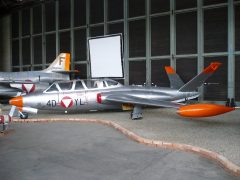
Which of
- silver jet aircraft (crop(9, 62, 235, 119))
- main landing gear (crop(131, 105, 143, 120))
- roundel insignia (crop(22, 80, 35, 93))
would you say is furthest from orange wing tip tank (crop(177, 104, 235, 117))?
roundel insignia (crop(22, 80, 35, 93))

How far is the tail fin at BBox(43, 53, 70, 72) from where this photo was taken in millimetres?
13789

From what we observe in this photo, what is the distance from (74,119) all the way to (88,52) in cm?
700

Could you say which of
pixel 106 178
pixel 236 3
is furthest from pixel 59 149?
pixel 236 3

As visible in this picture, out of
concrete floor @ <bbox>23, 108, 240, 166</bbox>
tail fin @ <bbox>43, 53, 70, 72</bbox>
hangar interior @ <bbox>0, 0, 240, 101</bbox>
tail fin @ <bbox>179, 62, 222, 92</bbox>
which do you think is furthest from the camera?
tail fin @ <bbox>43, 53, 70, 72</bbox>

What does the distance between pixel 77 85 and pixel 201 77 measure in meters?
4.06

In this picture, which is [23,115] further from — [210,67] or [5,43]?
[5,43]

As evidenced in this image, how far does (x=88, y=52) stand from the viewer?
13766 millimetres

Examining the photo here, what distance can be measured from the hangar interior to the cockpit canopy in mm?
3868

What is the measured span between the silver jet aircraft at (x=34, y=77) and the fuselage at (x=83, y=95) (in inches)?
195

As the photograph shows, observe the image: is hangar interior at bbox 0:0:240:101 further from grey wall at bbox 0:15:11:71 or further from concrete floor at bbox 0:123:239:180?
concrete floor at bbox 0:123:239:180

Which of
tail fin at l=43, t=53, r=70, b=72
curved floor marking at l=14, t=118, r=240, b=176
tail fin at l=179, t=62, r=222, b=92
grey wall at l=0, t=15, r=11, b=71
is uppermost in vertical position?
grey wall at l=0, t=15, r=11, b=71

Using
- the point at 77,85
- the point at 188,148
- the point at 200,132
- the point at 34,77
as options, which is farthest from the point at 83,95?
the point at 34,77

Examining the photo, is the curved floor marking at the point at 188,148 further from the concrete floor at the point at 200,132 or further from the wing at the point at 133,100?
the wing at the point at 133,100

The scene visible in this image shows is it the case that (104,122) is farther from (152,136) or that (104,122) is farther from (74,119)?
(152,136)
